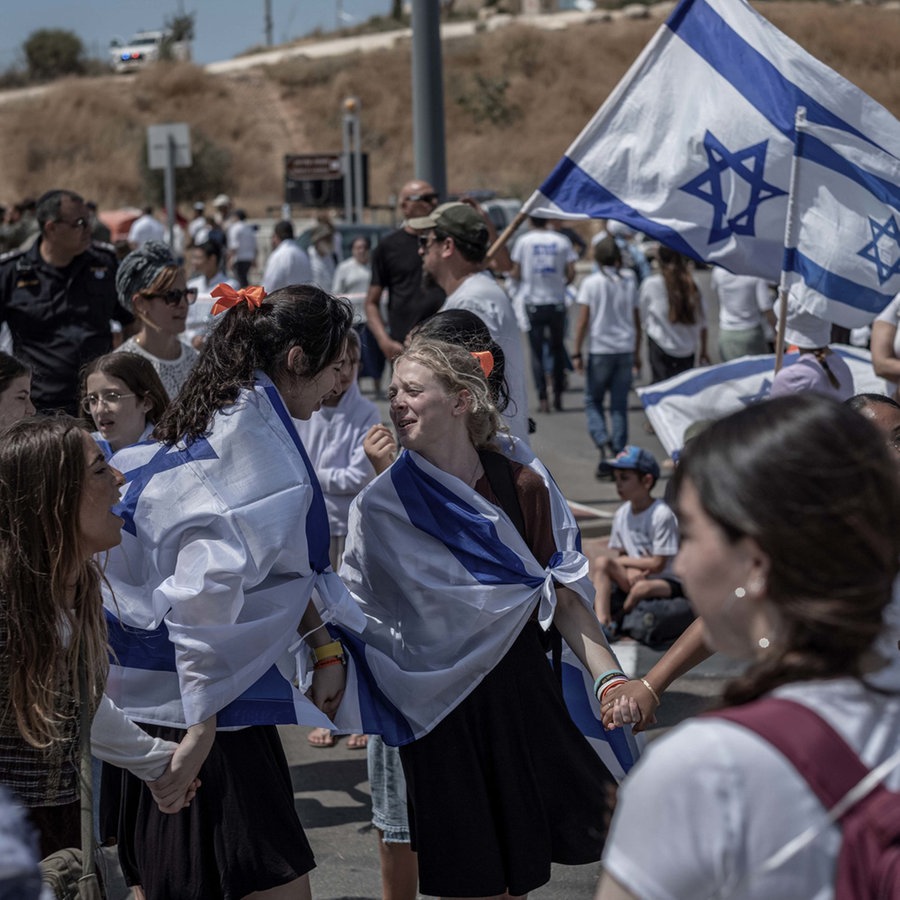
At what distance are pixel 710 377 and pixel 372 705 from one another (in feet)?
16.0

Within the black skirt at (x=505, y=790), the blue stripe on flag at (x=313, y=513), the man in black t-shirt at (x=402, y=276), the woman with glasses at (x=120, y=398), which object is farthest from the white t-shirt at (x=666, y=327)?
the blue stripe on flag at (x=313, y=513)

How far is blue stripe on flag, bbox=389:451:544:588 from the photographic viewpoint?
10.9ft

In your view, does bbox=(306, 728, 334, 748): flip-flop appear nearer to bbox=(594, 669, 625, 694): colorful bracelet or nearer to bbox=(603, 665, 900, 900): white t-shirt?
bbox=(594, 669, 625, 694): colorful bracelet

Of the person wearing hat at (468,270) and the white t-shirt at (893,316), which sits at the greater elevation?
the person wearing hat at (468,270)

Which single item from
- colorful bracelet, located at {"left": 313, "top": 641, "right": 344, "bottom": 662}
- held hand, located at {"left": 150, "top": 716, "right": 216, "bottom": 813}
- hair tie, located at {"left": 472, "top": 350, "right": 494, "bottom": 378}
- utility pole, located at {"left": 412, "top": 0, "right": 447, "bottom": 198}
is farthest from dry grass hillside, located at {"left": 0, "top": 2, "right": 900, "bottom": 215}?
held hand, located at {"left": 150, "top": 716, "right": 216, "bottom": 813}

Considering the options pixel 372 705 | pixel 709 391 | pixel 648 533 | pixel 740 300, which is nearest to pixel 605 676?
pixel 372 705

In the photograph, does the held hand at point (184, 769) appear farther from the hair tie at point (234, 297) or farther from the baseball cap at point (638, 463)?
the baseball cap at point (638, 463)

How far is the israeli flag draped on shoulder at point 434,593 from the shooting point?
10.9ft

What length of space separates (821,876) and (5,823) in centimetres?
89

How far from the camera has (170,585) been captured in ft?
9.77

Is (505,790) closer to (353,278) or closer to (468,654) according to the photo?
(468,654)

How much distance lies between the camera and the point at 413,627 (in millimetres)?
3412

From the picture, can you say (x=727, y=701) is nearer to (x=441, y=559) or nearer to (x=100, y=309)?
(x=441, y=559)

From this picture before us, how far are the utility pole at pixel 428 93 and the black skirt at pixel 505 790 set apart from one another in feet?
18.9
